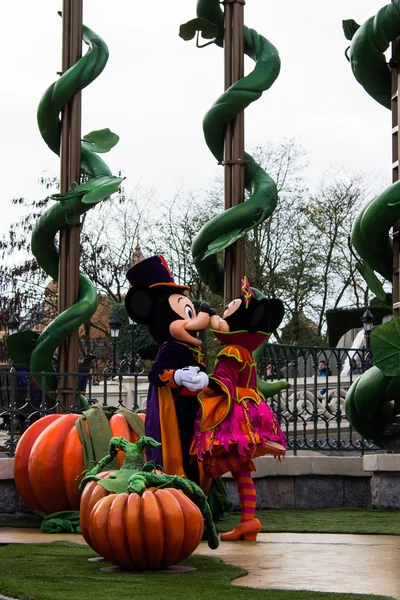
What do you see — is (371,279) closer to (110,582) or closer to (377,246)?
(377,246)

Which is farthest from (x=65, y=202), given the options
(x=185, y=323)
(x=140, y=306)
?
(x=185, y=323)

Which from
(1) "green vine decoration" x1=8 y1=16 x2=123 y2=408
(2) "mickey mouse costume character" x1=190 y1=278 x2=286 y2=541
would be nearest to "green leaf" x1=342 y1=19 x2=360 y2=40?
(1) "green vine decoration" x1=8 y1=16 x2=123 y2=408

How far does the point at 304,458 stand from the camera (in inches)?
406

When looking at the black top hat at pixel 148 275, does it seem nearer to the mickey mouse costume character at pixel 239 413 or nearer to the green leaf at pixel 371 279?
the mickey mouse costume character at pixel 239 413

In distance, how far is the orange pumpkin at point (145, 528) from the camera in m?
5.55

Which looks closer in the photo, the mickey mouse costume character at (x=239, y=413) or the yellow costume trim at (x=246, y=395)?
the mickey mouse costume character at (x=239, y=413)

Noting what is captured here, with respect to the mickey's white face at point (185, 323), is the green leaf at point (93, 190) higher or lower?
higher

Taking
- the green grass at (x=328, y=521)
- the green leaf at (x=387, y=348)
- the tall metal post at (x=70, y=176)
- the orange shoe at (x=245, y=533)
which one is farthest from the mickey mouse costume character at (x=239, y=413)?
the tall metal post at (x=70, y=176)

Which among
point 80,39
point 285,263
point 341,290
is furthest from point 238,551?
point 341,290

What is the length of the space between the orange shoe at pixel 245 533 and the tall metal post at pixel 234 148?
2194 mm

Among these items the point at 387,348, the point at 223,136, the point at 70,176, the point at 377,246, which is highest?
the point at 223,136

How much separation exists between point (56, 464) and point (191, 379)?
1.78 m

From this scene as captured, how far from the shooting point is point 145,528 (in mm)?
5535

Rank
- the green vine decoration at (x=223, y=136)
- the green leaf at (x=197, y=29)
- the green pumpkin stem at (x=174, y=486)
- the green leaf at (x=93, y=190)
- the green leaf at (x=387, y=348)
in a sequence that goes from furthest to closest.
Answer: the green leaf at (x=197, y=29) → the green leaf at (x=93, y=190) → the green vine decoration at (x=223, y=136) → the green leaf at (x=387, y=348) → the green pumpkin stem at (x=174, y=486)
